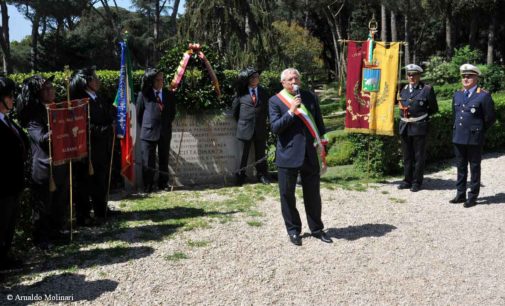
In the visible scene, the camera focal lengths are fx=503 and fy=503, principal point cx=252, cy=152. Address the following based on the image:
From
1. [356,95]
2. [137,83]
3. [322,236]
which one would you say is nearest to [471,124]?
[356,95]

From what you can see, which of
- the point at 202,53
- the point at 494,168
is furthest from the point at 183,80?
the point at 494,168

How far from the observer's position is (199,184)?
901cm

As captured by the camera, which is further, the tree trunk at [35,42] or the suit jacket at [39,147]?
the tree trunk at [35,42]

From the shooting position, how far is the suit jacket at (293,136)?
538 centimetres

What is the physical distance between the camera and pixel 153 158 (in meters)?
8.42

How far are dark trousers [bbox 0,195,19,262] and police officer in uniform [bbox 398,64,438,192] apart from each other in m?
5.79

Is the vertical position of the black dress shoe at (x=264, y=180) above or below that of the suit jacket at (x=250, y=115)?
below

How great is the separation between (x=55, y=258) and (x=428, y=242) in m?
4.05

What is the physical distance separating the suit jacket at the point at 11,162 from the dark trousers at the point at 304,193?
262cm

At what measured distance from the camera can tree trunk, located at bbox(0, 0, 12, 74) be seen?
2936 centimetres

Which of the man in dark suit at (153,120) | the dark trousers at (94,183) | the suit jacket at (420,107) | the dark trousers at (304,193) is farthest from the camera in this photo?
the man in dark suit at (153,120)

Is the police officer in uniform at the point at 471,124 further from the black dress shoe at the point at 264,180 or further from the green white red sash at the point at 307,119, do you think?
the black dress shoe at the point at 264,180

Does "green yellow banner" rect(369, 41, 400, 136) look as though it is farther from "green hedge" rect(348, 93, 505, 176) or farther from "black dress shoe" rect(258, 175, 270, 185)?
"black dress shoe" rect(258, 175, 270, 185)

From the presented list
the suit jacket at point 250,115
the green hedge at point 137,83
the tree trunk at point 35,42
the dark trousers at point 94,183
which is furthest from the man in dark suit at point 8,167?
the tree trunk at point 35,42
